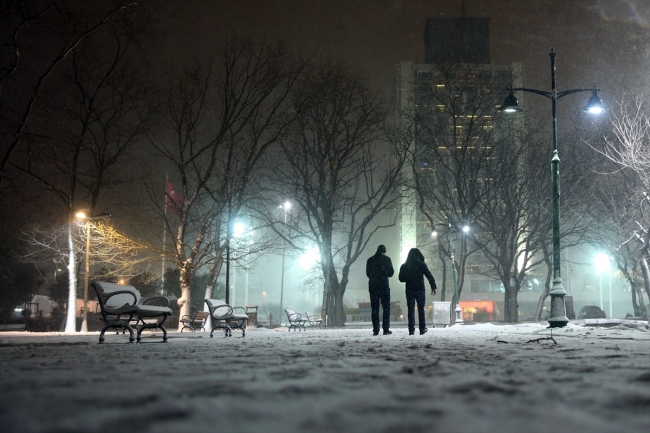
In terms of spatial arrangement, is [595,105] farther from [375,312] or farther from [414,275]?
[375,312]

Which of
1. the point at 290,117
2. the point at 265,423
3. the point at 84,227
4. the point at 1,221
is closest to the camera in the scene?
the point at 265,423

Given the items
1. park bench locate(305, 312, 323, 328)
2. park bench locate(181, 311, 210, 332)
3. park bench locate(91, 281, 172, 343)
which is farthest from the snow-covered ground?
park bench locate(305, 312, 323, 328)

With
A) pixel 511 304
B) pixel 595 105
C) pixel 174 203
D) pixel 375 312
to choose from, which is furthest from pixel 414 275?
pixel 511 304

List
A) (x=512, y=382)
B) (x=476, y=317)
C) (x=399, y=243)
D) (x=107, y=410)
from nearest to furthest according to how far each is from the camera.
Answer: (x=107, y=410)
(x=512, y=382)
(x=476, y=317)
(x=399, y=243)

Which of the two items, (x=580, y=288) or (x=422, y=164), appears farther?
(x=580, y=288)

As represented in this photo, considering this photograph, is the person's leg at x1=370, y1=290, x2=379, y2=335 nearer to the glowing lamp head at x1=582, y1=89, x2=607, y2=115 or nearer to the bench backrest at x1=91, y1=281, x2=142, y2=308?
the bench backrest at x1=91, y1=281, x2=142, y2=308

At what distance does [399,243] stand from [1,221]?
62285 millimetres

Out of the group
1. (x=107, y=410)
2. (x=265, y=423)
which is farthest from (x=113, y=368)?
(x=265, y=423)

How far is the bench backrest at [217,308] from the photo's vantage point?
1688 centimetres

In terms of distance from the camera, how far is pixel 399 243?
9156cm

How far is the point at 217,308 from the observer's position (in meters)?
17.4

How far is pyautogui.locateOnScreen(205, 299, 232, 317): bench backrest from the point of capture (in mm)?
16875

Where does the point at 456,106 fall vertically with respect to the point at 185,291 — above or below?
above

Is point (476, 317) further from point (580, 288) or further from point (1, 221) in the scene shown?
point (1, 221)
